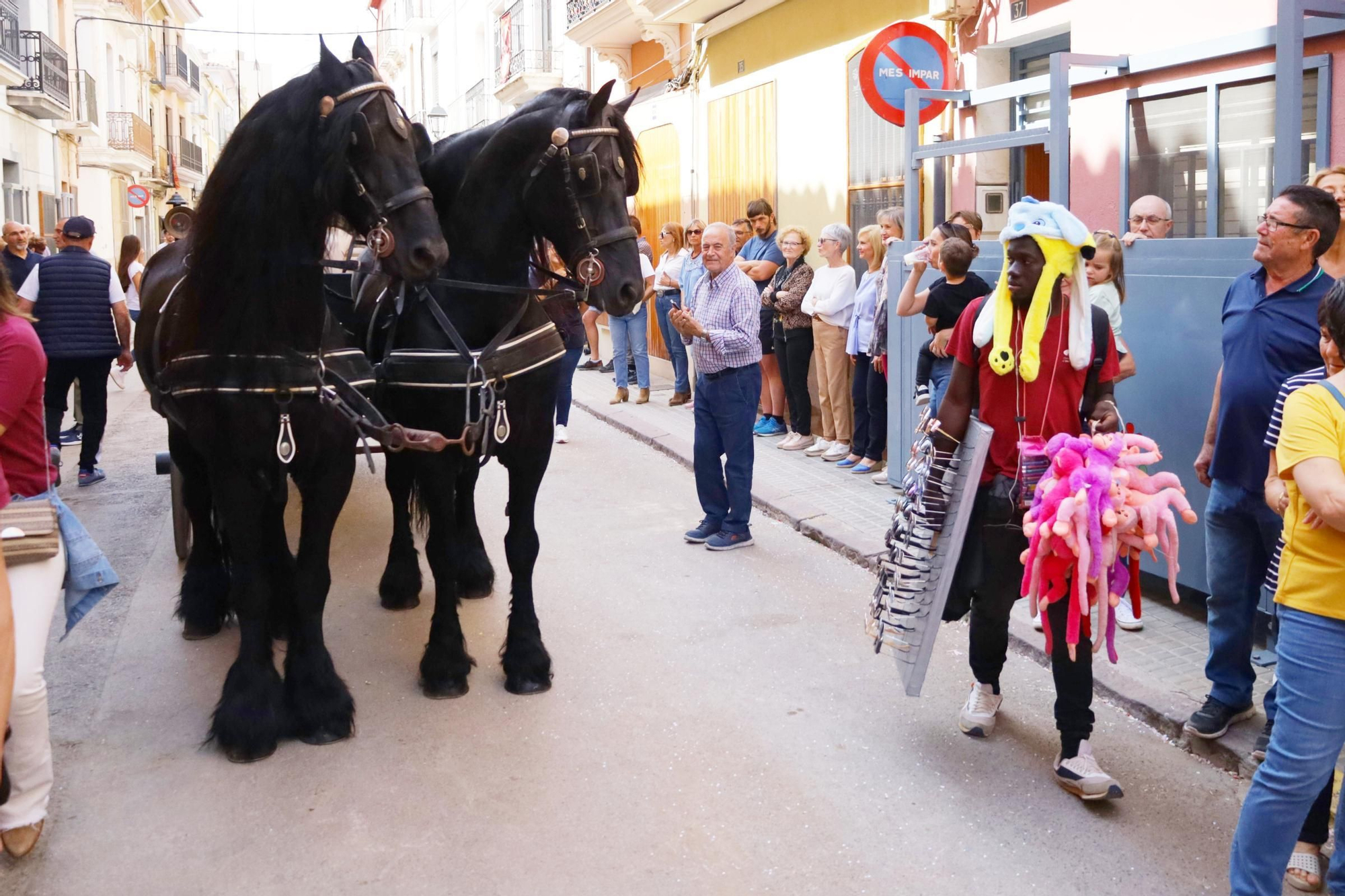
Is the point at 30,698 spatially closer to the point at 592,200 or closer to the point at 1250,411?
the point at 592,200

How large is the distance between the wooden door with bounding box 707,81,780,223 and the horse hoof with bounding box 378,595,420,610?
8.68 m

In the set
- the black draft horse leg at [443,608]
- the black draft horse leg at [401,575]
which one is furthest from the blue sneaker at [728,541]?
the black draft horse leg at [443,608]

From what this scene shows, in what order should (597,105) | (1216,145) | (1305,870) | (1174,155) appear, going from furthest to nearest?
(1174,155)
(1216,145)
(597,105)
(1305,870)

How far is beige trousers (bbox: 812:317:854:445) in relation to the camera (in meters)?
9.55

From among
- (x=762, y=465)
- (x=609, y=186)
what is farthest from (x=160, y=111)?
(x=609, y=186)

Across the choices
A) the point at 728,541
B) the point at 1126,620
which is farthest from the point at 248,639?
the point at 1126,620

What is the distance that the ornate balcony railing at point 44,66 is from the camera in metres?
25.2

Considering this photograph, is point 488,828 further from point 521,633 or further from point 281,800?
point 521,633

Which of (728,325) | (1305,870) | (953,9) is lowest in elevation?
(1305,870)

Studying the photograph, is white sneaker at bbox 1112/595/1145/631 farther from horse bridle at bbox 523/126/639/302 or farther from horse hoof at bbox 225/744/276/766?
horse hoof at bbox 225/744/276/766

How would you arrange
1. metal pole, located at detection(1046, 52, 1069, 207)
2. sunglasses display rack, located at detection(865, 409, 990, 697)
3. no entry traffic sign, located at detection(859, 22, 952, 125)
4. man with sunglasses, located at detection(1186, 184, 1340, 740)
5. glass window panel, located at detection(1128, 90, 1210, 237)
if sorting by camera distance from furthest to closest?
no entry traffic sign, located at detection(859, 22, 952, 125) < glass window panel, located at detection(1128, 90, 1210, 237) < metal pole, located at detection(1046, 52, 1069, 207) < sunglasses display rack, located at detection(865, 409, 990, 697) < man with sunglasses, located at detection(1186, 184, 1340, 740)

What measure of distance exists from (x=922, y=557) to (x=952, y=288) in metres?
3.19

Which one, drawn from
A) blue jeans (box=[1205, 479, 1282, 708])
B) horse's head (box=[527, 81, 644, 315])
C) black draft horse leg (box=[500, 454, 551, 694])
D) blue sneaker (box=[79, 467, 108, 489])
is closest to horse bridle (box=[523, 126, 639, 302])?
horse's head (box=[527, 81, 644, 315])

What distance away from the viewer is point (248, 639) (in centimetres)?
428
